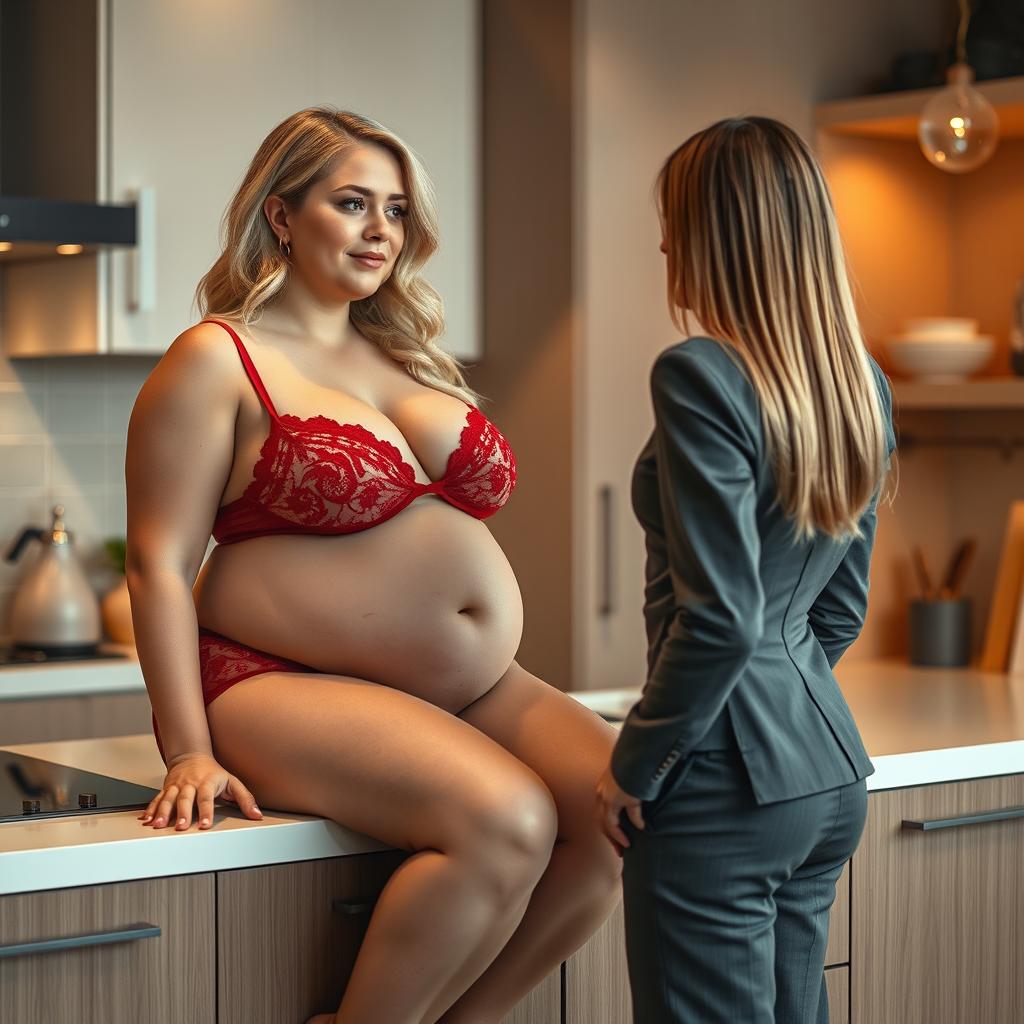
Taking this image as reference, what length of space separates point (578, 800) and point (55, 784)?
583 millimetres

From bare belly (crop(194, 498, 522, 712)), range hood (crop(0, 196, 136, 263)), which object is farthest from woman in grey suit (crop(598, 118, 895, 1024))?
range hood (crop(0, 196, 136, 263))

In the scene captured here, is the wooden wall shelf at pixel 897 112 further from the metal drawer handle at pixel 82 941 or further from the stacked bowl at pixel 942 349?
the metal drawer handle at pixel 82 941

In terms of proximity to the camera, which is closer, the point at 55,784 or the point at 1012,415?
the point at 55,784

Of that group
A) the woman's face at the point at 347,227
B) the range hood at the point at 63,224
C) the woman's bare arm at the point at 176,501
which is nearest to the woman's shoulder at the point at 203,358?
the woman's bare arm at the point at 176,501

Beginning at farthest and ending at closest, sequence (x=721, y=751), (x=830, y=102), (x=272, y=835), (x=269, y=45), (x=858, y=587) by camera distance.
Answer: (x=830, y=102) → (x=269, y=45) → (x=858, y=587) → (x=272, y=835) → (x=721, y=751)

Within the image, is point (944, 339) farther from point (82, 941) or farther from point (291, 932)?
point (82, 941)

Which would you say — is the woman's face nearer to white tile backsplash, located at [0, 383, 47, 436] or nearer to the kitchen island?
the kitchen island

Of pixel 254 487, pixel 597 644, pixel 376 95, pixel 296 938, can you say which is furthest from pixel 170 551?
pixel 376 95

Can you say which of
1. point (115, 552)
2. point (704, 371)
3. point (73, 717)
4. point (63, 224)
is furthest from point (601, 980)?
point (115, 552)

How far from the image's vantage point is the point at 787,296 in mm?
1520

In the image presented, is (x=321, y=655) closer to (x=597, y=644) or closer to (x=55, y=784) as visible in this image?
(x=55, y=784)

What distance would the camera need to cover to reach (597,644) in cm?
330

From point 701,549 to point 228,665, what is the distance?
1.89 ft

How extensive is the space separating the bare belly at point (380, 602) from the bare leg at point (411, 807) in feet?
0.16
